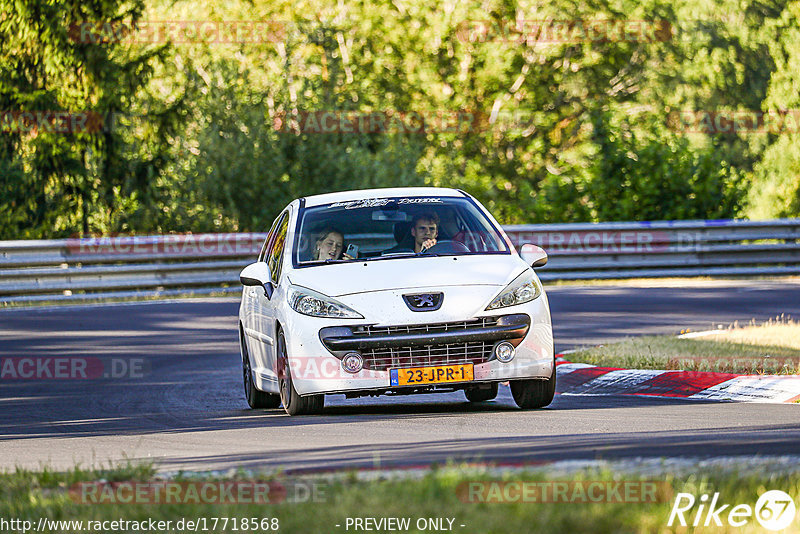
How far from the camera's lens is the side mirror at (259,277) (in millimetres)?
10828

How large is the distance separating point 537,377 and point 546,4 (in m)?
33.3

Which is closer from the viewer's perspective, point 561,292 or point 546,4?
point 561,292

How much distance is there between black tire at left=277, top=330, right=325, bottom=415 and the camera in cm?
1013

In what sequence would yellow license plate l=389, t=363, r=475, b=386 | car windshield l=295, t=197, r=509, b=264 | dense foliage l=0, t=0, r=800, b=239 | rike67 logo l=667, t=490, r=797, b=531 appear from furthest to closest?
1. dense foliage l=0, t=0, r=800, b=239
2. car windshield l=295, t=197, r=509, b=264
3. yellow license plate l=389, t=363, r=475, b=386
4. rike67 logo l=667, t=490, r=797, b=531

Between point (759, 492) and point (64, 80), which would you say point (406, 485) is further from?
point (64, 80)

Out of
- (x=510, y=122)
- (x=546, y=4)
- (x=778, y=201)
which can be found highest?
(x=546, y=4)

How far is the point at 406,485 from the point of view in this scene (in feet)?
19.7

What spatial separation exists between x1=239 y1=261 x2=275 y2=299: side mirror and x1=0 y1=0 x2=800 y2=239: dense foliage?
57.6 feet

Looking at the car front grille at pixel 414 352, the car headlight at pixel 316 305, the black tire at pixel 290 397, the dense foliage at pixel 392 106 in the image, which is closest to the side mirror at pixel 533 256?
the car front grille at pixel 414 352

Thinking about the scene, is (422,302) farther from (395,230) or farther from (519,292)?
(395,230)

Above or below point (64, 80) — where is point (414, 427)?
below

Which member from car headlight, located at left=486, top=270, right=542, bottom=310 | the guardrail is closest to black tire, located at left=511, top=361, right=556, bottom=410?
car headlight, located at left=486, top=270, right=542, bottom=310

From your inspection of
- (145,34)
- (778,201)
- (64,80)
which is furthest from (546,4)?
(64,80)

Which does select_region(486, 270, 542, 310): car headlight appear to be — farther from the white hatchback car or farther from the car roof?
the car roof
